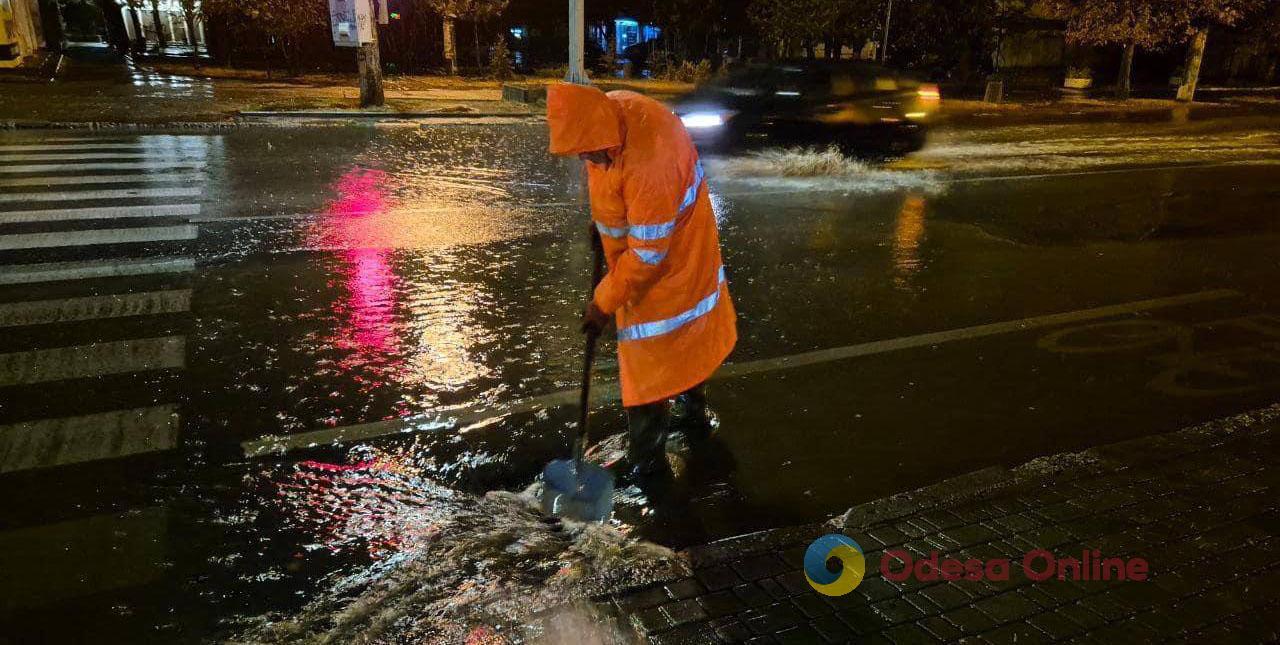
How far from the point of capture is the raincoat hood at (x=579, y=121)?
9.36 ft

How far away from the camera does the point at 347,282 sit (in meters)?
6.32

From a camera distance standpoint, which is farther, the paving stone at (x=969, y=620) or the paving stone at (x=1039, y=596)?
the paving stone at (x=1039, y=596)

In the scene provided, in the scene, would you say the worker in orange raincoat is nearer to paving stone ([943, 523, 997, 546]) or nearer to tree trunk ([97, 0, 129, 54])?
paving stone ([943, 523, 997, 546])

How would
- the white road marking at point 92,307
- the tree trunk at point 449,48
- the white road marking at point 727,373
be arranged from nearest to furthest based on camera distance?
the white road marking at point 727,373, the white road marking at point 92,307, the tree trunk at point 449,48

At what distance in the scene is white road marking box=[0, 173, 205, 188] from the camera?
9276 mm

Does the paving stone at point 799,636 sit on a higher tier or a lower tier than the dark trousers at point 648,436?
lower

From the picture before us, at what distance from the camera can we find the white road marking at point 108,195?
855cm

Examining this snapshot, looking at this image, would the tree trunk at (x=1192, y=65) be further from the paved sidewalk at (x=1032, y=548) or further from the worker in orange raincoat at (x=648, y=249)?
the worker in orange raincoat at (x=648, y=249)

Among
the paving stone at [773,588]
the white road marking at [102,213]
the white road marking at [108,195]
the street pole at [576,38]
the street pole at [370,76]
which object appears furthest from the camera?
the street pole at [370,76]

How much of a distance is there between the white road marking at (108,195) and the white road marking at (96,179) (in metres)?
0.54

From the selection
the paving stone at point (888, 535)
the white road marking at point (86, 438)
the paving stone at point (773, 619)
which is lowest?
the paving stone at point (773, 619)

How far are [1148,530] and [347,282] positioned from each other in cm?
544

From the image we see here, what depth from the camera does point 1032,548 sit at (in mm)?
3043

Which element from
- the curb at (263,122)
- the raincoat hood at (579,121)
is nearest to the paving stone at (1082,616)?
the raincoat hood at (579,121)
